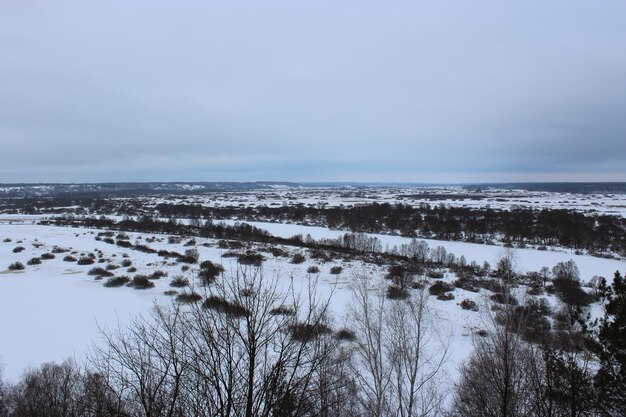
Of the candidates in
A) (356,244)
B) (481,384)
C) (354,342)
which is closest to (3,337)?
(354,342)

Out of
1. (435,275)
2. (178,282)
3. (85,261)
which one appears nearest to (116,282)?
(178,282)

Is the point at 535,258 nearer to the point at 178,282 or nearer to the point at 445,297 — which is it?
the point at 445,297

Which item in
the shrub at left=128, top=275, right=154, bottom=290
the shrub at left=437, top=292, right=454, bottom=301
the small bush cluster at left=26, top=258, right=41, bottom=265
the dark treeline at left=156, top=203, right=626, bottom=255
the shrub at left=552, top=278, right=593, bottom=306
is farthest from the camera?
the dark treeline at left=156, top=203, right=626, bottom=255

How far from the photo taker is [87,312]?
1606 centimetres

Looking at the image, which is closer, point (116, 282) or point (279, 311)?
point (279, 311)

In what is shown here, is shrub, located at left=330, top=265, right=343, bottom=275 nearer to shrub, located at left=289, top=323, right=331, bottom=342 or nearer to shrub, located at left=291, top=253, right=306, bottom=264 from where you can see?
shrub, located at left=291, top=253, right=306, bottom=264

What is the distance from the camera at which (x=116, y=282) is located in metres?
20.3

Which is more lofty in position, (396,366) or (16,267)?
(396,366)

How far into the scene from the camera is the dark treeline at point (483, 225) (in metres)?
52.5

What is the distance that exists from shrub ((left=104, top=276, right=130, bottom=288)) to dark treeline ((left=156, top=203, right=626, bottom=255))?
1949 inches

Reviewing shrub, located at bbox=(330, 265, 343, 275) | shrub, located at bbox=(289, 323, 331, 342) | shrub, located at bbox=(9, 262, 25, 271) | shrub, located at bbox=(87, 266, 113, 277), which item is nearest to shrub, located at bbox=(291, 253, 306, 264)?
shrub, located at bbox=(330, 265, 343, 275)

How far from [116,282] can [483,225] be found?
206 feet

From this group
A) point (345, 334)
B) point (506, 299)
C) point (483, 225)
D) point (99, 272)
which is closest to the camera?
point (506, 299)

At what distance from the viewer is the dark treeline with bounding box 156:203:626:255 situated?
52469 millimetres
